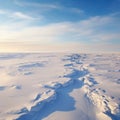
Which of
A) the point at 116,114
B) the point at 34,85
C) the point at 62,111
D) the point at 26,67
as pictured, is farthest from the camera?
the point at 26,67

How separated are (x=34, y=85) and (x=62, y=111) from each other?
16823mm

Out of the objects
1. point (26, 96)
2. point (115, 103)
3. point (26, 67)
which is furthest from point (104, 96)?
point (26, 67)

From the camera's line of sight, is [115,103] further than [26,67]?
No

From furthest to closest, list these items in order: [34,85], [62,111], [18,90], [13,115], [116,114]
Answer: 1. [34,85]
2. [18,90]
3. [62,111]
4. [116,114]
5. [13,115]

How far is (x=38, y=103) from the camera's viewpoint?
123 feet

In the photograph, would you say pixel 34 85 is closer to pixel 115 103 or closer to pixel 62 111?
pixel 62 111

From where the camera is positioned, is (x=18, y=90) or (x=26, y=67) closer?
(x=18, y=90)

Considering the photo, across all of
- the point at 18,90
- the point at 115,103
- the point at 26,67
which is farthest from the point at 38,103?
the point at 26,67

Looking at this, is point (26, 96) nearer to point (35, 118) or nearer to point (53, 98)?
point (53, 98)

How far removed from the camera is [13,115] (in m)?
31.9

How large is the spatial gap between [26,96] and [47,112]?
7.86 meters

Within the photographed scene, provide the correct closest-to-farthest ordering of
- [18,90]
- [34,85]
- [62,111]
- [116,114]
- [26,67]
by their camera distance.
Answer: [116,114] → [62,111] → [18,90] → [34,85] → [26,67]

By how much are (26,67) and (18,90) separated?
36.9 meters

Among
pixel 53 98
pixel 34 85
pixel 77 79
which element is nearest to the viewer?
pixel 53 98
